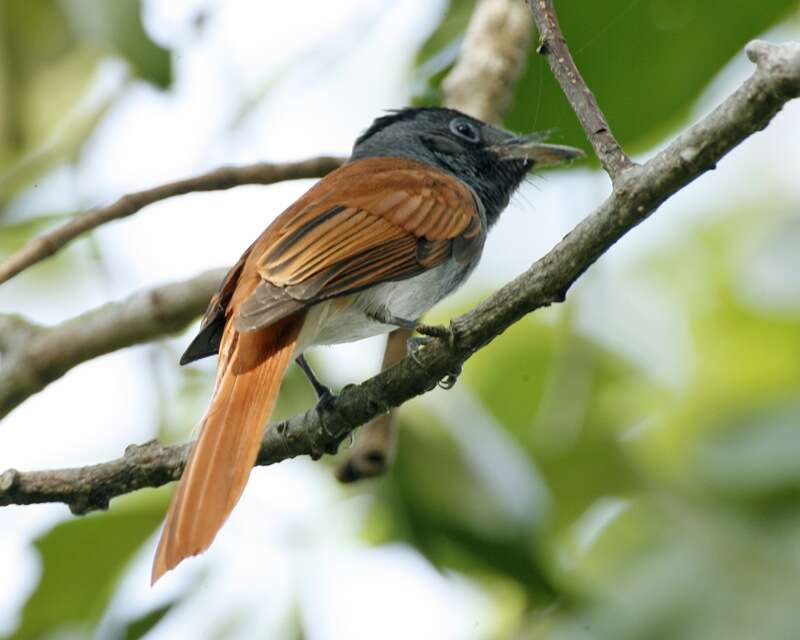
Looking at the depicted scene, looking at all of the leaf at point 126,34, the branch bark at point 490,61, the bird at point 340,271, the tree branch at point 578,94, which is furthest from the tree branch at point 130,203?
the tree branch at point 578,94

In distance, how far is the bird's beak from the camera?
4.82 metres

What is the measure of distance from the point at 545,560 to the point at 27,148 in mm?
2791

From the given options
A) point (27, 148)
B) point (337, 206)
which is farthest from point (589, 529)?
point (27, 148)

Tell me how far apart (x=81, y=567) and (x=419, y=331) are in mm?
1989

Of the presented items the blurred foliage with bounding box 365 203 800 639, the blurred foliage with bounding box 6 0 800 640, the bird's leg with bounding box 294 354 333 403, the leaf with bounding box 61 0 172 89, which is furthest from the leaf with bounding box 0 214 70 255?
the blurred foliage with bounding box 365 203 800 639

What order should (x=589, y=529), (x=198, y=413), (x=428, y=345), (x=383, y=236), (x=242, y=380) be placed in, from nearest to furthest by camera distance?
(x=428, y=345), (x=242, y=380), (x=383, y=236), (x=589, y=529), (x=198, y=413)

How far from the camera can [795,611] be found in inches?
153

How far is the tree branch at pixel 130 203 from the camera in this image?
12.7 ft

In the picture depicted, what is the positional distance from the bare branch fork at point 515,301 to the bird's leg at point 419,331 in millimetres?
21

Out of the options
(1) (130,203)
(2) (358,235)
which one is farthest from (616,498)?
(1) (130,203)

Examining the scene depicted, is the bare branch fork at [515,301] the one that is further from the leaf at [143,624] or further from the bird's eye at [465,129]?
the bird's eye at [465,129]

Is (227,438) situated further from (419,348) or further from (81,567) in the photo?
(81,567)

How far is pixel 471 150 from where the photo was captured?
511 centimetres

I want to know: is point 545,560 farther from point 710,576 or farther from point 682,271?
point 682,271
